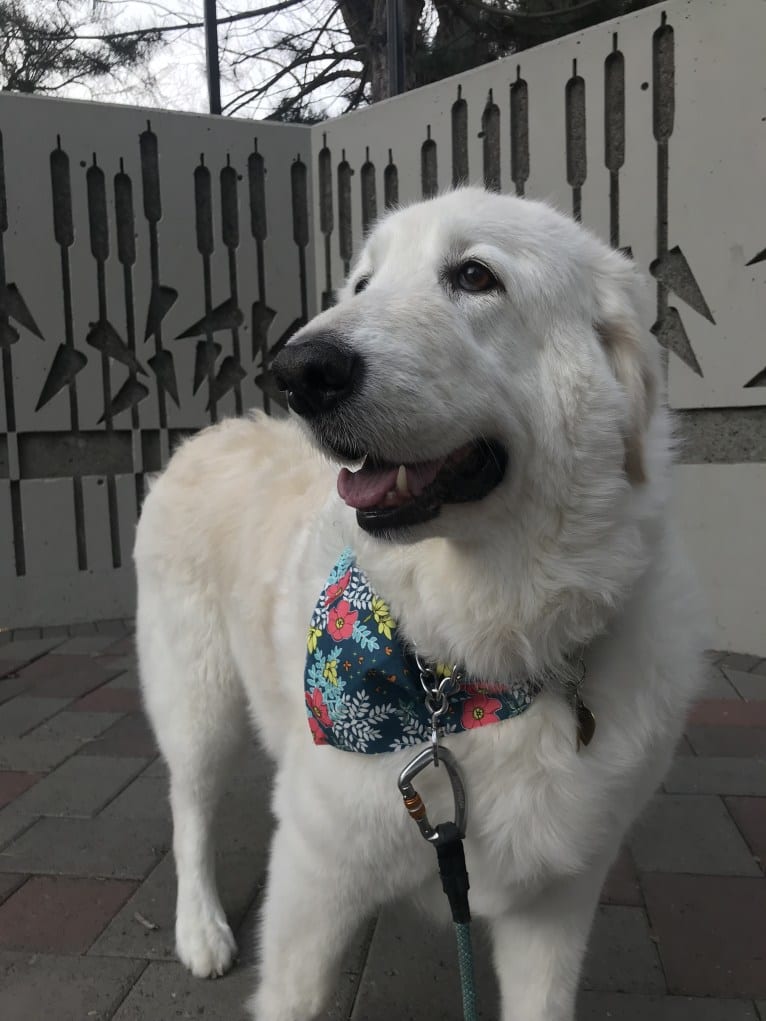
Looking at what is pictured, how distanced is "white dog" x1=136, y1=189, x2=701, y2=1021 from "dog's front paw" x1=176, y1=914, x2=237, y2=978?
0.41 meters

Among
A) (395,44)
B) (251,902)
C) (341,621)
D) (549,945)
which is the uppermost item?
(395,44)

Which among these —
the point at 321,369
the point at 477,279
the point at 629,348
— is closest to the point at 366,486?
the point at 321,369

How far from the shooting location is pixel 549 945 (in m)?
1.67

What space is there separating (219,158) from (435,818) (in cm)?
528

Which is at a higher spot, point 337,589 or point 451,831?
point 337,589

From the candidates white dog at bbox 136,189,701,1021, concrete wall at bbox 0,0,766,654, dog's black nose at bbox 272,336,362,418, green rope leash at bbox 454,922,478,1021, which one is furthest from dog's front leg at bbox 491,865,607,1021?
concrete wall at bbox 0,0,766,654

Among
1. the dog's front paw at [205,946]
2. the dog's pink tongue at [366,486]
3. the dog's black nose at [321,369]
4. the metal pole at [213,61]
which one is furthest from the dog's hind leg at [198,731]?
the metal pole at [213,61]

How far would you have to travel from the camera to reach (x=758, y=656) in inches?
171

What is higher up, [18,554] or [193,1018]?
[18,554]

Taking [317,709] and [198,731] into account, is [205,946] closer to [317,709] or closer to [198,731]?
[198,731]

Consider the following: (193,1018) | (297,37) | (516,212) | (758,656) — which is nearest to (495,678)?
(516,212)

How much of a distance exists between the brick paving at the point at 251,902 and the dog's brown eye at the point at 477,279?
Answer: 1.50 metres

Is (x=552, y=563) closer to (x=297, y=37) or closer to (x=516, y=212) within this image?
(x=516, y=212)

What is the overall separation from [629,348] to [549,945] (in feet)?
4.06
